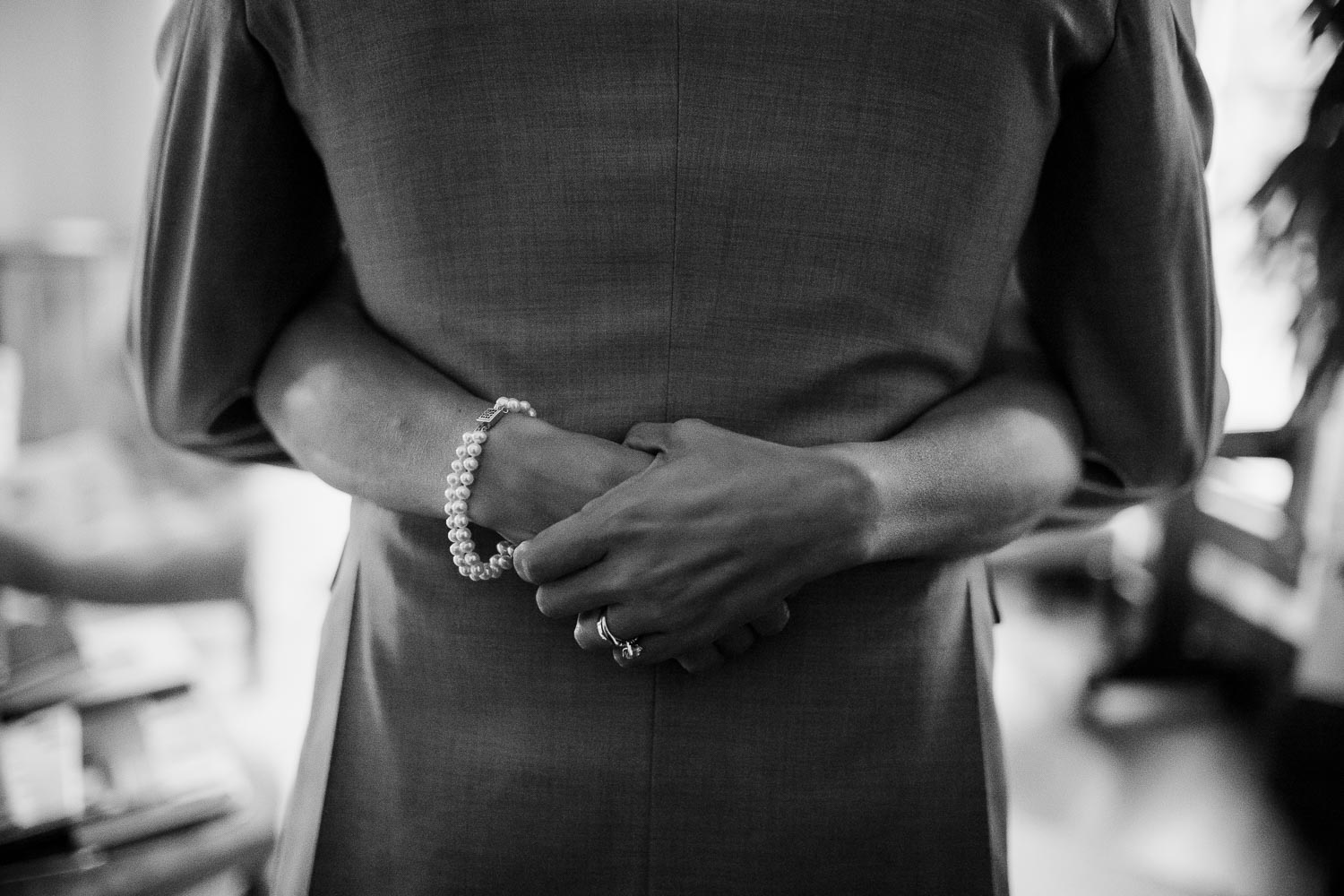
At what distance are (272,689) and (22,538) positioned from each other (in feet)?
2.75

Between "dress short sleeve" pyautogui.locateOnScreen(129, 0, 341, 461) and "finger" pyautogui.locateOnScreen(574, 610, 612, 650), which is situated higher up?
"dress short sleeve" pyautogui.locateOnScreen(129, 0, 341, 461)

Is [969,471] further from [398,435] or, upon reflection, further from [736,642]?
[398,435]

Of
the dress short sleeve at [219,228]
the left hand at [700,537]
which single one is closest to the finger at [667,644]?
the left hand at [700,537]

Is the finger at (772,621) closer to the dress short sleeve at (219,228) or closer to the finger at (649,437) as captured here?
the finger at (649,437)

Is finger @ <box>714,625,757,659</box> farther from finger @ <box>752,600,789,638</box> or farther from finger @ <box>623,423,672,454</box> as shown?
finger @ <box>623,423,672,454</box>

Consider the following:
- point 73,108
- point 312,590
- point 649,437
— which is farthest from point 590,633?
point 73,108

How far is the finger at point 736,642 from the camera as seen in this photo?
64 cm

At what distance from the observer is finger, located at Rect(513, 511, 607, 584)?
59 centimetres

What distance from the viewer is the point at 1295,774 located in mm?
2611

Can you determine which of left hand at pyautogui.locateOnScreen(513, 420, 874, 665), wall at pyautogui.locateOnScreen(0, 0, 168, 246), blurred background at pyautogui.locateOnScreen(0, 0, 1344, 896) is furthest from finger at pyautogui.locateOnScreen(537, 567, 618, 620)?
wall at pyautogui.locateOnScreen(0, 0, 168, 246)

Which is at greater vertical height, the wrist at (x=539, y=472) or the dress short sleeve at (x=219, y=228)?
the dress short sleeve at (x=219, y=228)

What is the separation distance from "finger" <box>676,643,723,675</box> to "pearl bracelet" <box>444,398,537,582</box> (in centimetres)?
13

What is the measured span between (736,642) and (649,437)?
0.14 metres

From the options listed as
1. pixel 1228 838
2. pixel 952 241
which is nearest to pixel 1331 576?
pixel 1228 838
